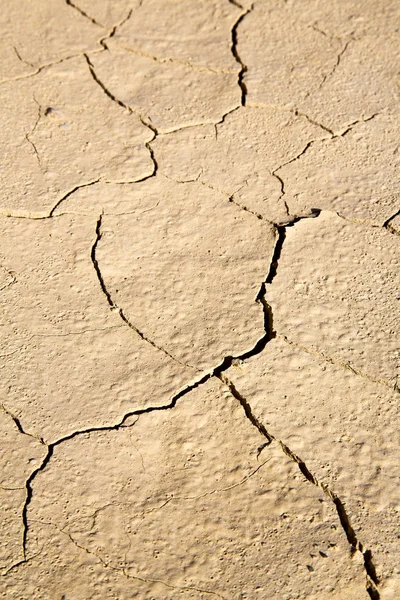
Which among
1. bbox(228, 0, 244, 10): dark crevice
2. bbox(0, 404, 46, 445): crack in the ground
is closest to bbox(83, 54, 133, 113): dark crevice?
bbox(228, 0, 244, 10): dark crevice

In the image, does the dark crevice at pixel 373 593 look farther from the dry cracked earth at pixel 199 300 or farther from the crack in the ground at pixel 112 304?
the crack in the ground at pixel 112 304

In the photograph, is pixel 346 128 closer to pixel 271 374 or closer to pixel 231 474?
pixel 271 374

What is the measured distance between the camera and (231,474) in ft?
8.13

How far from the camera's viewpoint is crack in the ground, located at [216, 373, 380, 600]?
2.26 metres

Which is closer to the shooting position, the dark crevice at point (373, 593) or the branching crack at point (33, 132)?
the dark crevice at point (373, 593)

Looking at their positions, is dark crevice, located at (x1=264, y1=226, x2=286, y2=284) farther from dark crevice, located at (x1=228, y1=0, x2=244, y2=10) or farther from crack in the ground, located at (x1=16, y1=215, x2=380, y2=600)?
dark crevice, located at (x1=228, y1=0, x2=244, y2=10)

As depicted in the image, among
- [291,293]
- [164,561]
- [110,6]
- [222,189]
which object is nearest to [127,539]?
[164,561]

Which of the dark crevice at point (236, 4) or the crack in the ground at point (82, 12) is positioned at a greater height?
the crack in the ground at point (82, 12)

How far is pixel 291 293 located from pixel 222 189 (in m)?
0.67

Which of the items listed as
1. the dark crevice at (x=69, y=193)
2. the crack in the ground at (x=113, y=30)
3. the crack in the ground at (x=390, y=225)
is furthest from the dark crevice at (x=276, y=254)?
the crack in the ground at (x=113, y=30)

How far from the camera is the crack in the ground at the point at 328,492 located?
89.1 inches

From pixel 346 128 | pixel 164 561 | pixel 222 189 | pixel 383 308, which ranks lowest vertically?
pixel 164 561

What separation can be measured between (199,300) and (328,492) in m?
0.91

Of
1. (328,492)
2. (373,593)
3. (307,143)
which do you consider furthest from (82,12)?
(373,593)
